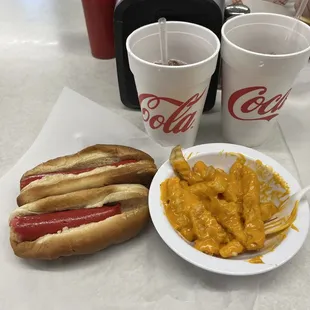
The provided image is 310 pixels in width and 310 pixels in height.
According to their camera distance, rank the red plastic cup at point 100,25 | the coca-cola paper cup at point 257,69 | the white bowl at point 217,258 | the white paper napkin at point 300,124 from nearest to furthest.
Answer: the white bowl at point 217,258 → the coca-cola paper cup at point 257,69 → the white paper napkin at point 300,124 → the red plastic cup at point 100,25

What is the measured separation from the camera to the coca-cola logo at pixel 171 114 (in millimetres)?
690

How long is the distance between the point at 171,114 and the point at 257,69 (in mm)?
163

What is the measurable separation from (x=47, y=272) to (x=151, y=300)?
16 cm

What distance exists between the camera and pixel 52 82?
0.99m

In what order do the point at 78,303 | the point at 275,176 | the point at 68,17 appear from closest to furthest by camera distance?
1. the point at 78,303
2. the point at 275,176
3. the point at 68,17

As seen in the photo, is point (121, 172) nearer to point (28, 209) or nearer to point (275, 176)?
point (28, 209)

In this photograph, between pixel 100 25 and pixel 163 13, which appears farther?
pixel 100 25

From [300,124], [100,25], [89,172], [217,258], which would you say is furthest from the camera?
[100,25]

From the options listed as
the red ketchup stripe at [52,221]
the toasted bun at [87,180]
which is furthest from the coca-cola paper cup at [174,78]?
the red ketchup stripe at [52,221]

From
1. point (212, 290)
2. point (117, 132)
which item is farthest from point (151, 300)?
point (117, 132)

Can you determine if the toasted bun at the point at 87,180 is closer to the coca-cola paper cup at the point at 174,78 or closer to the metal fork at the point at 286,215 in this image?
the coca-cola paper cup at the point at 174,78

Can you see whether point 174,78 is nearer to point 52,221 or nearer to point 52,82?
point 52,221

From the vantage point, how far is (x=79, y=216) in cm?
61

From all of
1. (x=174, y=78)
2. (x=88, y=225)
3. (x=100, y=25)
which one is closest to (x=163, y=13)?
(x=174, y=78)
